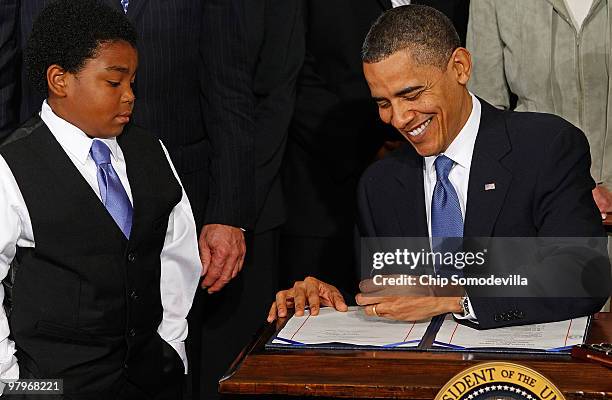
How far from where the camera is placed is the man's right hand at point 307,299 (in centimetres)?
285

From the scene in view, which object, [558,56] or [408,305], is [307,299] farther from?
[558,56]

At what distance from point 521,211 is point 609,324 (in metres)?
0.43

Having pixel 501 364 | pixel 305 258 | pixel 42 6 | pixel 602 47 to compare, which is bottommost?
pixel 305 258

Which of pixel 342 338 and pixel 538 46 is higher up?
pixel 538 46

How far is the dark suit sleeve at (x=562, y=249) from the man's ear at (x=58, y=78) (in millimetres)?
1122

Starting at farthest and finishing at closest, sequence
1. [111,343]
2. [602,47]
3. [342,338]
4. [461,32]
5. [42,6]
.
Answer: [461,32], [602,47], [42,6], [111,343], [342,338]

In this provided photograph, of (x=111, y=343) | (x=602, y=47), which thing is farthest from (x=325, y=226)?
(x=111, y=343)

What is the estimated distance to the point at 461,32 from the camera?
401 cm

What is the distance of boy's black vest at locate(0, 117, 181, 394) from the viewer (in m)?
2.72

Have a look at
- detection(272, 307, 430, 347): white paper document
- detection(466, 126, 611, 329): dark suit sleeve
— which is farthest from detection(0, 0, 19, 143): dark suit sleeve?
detection(466, 126, 611, 329): dark suit sleeve

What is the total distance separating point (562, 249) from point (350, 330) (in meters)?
0.61

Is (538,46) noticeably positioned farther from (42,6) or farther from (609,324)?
(42,6)

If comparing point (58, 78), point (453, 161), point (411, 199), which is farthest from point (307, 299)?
point (58, 78)

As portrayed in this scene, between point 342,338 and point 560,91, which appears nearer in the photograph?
point 342,338
